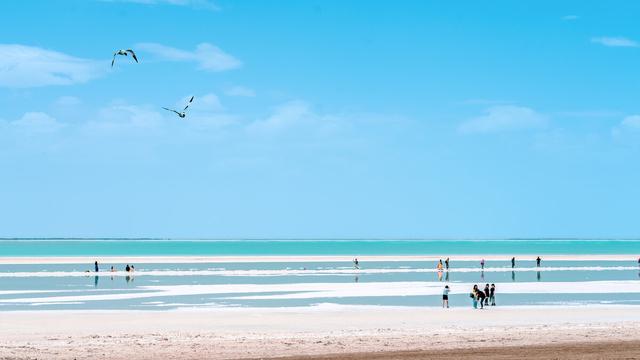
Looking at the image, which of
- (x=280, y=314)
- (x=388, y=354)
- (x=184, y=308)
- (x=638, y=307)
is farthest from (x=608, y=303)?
(x=388, y=354)

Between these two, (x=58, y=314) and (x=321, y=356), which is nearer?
(x=321, y=356)

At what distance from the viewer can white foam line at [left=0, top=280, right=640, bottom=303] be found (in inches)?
1989

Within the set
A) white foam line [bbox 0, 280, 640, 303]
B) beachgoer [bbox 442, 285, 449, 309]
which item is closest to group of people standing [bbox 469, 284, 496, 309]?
beachgoer [bbox 442, 285, 449, 309]

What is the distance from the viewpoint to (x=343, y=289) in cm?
5697

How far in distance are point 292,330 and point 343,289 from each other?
1000 inches

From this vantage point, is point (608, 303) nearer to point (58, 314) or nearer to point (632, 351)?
point (632, 351)

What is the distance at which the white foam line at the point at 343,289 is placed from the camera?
50.5 m

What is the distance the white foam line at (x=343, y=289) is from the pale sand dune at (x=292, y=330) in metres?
9.87

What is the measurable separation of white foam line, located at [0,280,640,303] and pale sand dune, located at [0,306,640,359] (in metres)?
9.87

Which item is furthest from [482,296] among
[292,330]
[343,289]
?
[343,289]

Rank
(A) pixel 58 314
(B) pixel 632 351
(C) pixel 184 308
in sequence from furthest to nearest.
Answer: (C) pixel 184 308 → (A) pixel 58 314 → (B) pixel 632 351

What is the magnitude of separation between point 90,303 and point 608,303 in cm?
2728

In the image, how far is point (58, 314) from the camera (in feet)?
126

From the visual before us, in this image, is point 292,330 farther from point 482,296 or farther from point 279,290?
point 279,290
